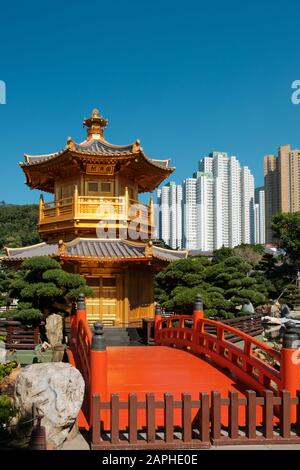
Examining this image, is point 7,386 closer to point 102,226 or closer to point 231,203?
point 102,226

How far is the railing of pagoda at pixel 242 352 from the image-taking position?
22.3 feet

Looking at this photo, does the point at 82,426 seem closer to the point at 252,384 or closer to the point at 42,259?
the point at 252,384

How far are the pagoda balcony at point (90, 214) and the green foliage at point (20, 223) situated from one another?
65463 mm

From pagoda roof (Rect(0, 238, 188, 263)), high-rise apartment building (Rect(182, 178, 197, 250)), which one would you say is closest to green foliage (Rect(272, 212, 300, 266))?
pagoda roof (Rect(0, 238, 188, 263))

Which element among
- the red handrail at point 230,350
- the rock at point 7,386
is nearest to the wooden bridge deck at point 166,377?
the red handrail at point 230,350

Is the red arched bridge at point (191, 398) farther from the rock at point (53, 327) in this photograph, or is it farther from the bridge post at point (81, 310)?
the rock at point (53, 327)

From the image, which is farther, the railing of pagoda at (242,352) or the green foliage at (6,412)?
the railing of pagoda at (242,352)

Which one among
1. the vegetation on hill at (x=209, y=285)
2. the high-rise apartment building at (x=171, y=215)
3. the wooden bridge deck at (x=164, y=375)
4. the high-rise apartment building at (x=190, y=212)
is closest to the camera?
the wooden bridge deck at (x=164, y=375)

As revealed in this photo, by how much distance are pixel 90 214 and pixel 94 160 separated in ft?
7.11

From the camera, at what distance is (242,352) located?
27.2ft

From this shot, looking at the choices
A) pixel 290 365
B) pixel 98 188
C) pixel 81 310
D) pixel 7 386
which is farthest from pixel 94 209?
pixel 290 365

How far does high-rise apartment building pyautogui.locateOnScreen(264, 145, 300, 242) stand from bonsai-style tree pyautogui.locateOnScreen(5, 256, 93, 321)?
70507mm

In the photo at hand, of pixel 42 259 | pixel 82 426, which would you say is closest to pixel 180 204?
pixel 42 259
